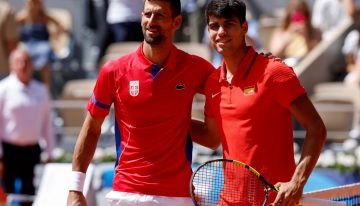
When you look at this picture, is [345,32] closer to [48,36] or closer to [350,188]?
[48,36]

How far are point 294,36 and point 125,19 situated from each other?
207cm

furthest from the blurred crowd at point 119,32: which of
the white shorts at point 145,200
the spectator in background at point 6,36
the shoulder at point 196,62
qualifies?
the white shorts at point 145,200

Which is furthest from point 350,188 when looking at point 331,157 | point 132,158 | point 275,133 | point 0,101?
point 0,101

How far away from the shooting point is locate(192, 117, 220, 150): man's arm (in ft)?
20.6

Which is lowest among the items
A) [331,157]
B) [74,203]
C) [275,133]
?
[331,157]

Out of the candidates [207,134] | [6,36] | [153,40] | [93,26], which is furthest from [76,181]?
[93,26]

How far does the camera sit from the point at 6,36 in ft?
42.7

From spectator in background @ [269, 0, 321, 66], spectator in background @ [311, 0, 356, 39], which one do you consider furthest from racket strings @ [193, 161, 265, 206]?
spectator in background @ [311, 0, 356, 39]

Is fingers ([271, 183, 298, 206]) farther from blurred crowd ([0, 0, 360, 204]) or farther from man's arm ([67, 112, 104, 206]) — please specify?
blurred crowd ([0, 0, 360, 204])

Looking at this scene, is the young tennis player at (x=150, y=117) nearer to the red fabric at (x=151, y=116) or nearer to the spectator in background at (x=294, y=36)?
the red fabric at (x=151, y=116)

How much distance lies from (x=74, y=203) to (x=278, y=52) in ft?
23.2

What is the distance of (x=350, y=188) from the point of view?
20.2 feet

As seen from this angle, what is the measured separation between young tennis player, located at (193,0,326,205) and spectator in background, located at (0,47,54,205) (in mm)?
5211

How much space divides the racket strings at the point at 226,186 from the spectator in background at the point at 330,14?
25.6 feet
